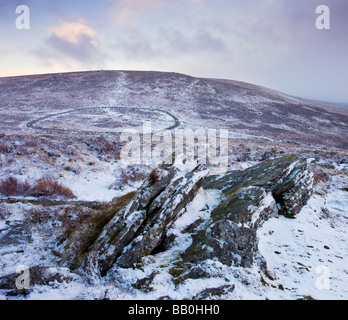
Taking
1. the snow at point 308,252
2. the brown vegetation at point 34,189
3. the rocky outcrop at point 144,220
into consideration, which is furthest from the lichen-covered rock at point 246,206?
the brown vegetation at point 34,189

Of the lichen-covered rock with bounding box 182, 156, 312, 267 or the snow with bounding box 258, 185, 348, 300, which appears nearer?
the snow with bounding box 258, 185, 348, 300

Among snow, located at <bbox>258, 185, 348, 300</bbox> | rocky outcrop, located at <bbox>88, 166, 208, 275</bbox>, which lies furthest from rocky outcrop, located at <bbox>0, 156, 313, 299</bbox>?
snow, located at <bbox>258, 185, 348, 300</bbox>

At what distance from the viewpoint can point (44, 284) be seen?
504 cm

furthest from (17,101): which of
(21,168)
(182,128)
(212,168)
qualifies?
(212,168)

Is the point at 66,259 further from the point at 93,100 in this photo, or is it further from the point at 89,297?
the point at 93,100

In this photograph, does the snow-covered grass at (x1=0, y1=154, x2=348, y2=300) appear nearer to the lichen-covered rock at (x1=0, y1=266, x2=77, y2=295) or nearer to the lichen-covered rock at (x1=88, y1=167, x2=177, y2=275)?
the lichen-covered rock at (x1=0, y1=266, x2=77, y2=295)

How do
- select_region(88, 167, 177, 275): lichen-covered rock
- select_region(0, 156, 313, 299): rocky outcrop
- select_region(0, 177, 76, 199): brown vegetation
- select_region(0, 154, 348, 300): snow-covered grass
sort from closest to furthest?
select_region(0, 154, 348, 300): snow-covered grass, select_region(0, 156, 313, 299): rocky outcrop, select_region(88, 167, 177, 275): lichen-covered rock, select_region(0, 177, 76, 199): brown vegetation

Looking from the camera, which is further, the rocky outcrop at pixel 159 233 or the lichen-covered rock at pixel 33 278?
the rocky outcrop at pixel 159 233

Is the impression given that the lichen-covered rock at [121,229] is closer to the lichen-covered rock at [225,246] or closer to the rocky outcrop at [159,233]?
the rocky outcrop at [159,233]

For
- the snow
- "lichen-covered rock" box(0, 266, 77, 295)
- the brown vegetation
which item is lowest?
the snow

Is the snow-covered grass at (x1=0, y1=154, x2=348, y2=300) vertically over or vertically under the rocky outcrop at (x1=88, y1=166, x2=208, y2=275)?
under

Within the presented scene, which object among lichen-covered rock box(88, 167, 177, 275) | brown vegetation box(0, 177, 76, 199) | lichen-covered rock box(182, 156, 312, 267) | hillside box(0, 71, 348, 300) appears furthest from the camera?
brown vegetation box(0, 177, 76, 199)

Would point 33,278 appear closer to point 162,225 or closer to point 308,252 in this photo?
point 162,225
